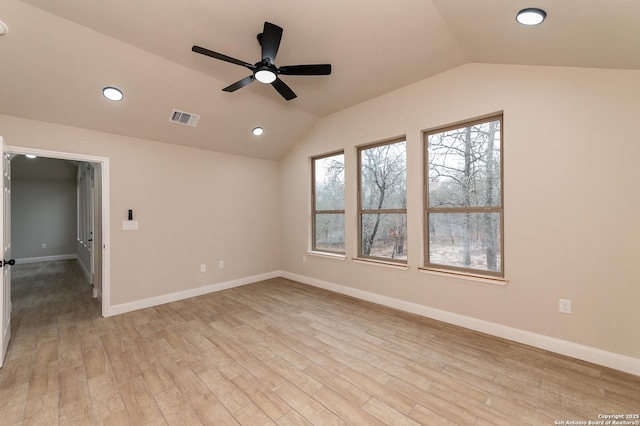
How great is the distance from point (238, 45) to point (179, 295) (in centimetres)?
368

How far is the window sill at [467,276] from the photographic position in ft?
9.47

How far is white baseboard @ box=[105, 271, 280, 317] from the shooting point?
3.69 metres

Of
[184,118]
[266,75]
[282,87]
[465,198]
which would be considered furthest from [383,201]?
[184,118]

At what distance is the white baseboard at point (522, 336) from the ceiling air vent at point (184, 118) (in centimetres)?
356

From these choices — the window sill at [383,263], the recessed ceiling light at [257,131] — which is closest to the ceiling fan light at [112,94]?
the recessed ceiling light at [257,131]

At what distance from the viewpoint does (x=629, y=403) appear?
1.89m

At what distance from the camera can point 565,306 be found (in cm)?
254

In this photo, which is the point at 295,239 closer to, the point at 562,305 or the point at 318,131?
the point at 318,131

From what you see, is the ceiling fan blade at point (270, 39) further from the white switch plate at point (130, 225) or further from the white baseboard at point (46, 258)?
the white baseboard at point (46, 258)

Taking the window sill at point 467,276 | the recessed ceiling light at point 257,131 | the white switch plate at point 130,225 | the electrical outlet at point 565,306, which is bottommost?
the electrical outlet at point 565,306

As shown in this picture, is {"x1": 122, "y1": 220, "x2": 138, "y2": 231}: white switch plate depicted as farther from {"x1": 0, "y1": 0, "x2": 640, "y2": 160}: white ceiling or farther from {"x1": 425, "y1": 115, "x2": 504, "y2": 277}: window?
{"x1": 425, "y1": 115, "x2": 504, "y2": 277}: window

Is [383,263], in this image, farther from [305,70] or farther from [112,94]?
[112,94]

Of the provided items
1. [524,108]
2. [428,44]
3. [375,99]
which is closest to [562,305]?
[524,108]

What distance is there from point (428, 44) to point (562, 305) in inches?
114
